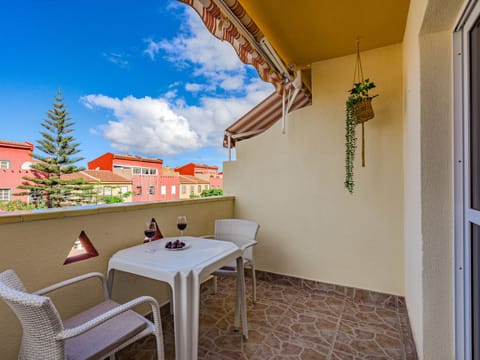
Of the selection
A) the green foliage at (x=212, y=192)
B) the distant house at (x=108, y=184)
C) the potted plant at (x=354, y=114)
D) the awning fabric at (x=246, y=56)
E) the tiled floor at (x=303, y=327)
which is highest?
the awning fabric at (x=246, y=56)

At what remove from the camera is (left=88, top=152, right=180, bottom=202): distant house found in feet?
11.8

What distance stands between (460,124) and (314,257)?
7.26 ft

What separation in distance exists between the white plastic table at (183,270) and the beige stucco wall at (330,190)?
144 centimetres

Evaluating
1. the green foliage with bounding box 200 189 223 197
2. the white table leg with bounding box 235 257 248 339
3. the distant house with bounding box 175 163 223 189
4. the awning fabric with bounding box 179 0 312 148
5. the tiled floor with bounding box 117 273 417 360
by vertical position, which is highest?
the awning fabric with bounding box 179 0 312 148

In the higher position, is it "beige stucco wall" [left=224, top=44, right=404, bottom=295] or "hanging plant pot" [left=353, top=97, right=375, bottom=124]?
"hanging plant pot" [left=353, top=97, right=375, bottom=124]

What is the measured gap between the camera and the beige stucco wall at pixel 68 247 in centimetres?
151

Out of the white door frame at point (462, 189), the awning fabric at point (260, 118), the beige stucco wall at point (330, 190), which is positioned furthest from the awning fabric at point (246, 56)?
the white door frame at point (462, 189)

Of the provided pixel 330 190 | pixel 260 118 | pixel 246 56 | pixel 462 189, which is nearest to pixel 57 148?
pixel 260 118

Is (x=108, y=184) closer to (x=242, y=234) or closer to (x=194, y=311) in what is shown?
(x=242, y=234)

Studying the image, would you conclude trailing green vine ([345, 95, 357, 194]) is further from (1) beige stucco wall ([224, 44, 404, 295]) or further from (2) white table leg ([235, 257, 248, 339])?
(2) white table leg ([235, 257, 248, 339])

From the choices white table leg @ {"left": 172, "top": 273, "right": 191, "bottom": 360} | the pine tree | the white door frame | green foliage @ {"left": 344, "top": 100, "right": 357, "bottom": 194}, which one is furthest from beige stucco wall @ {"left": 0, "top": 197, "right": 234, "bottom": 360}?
the pine tree

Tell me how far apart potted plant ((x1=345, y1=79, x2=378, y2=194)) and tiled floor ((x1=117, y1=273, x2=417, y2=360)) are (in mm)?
1288

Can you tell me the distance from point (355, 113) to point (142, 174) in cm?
340

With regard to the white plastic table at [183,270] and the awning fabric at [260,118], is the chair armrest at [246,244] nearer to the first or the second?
the white plastic table at [183,270]
